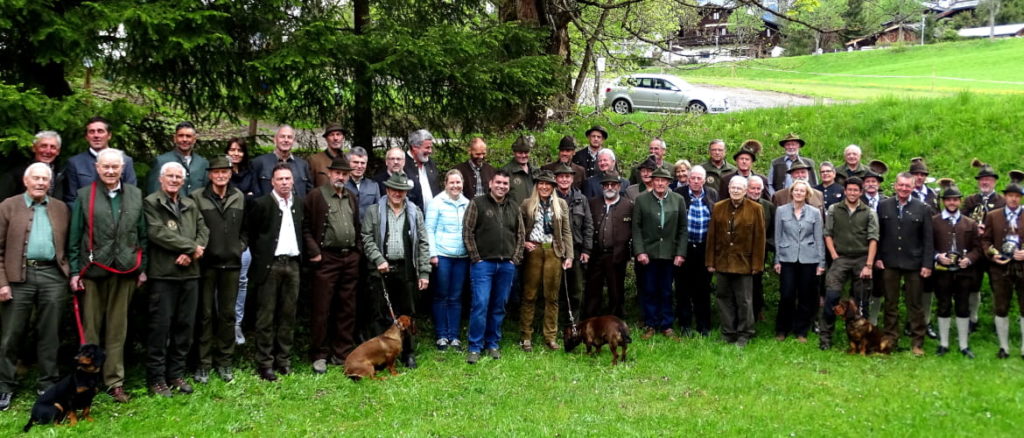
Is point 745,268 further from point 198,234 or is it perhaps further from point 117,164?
point 117,164

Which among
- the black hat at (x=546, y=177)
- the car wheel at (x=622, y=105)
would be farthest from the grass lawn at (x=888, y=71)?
the black hat at (x=546, y=177)

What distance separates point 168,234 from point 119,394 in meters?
1.48

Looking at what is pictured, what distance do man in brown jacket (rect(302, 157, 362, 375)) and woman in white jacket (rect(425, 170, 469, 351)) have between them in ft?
2.82

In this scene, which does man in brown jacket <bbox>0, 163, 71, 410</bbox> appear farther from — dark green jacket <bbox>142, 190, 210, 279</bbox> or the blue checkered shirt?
the blue checkered shirt

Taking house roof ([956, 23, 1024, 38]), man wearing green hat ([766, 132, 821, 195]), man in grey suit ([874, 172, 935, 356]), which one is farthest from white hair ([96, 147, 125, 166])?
house roof ([956, 23, 1024, 38])

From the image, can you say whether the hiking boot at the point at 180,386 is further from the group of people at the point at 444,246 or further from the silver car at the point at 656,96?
the silver car at the point at 656,96

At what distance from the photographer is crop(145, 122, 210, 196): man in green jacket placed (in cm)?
765

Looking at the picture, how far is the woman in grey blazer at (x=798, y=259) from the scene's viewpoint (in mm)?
9172

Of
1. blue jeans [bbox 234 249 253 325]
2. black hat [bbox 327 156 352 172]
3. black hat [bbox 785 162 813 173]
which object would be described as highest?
black hat [bbox 327 156 352 172]

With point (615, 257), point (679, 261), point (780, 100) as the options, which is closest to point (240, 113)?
point (615, 257)

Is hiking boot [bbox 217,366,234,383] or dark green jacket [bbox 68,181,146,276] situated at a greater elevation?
dark green jacket [bbox 68,181,146,276]

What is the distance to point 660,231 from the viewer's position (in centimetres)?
934

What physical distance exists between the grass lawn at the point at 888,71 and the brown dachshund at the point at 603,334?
18.7 meters

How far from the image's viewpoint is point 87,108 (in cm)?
745
